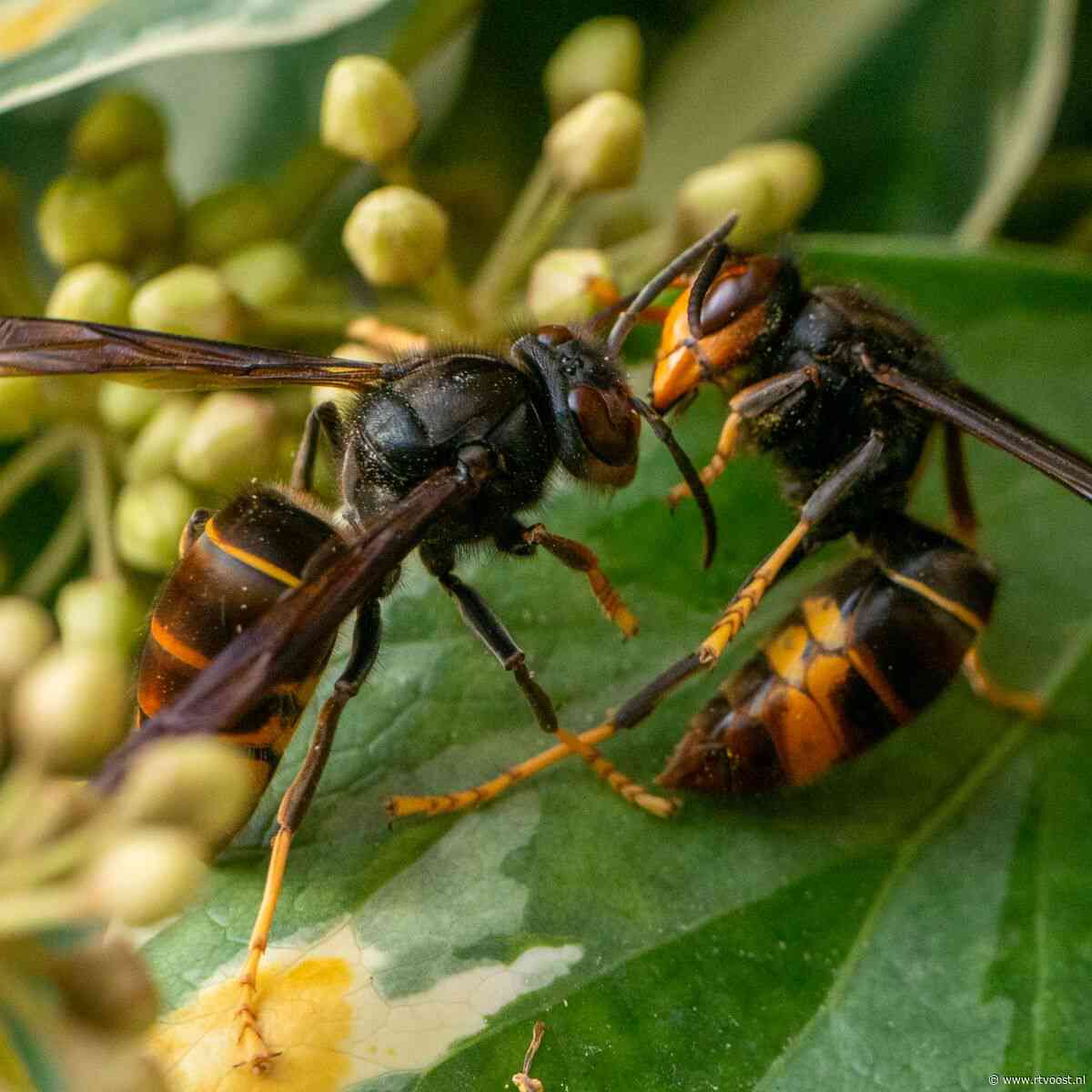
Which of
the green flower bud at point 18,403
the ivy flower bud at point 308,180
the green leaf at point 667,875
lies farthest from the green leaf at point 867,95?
the green flower bud at point 18,403

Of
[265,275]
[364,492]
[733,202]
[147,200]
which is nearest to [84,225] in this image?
[147,200]

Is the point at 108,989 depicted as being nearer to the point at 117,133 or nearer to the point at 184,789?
the point at 184,789

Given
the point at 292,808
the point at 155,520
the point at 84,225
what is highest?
the point at 84,225

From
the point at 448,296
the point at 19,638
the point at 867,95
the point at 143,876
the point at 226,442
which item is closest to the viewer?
the point at 143,876

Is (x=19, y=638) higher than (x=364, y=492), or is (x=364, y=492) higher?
(x=19, y=638)

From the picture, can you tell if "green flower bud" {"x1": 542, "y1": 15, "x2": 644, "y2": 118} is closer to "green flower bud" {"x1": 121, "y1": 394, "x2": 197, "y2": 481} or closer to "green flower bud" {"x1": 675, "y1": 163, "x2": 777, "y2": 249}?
"green flower bud" {"x1": 675, "y1": 163, "x2": 777, "y2": 249}

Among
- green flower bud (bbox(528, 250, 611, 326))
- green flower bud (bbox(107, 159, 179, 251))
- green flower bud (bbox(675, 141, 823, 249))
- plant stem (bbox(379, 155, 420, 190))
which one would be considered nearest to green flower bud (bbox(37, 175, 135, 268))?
green flower bud (bbox(107, 159, 179, 251))
